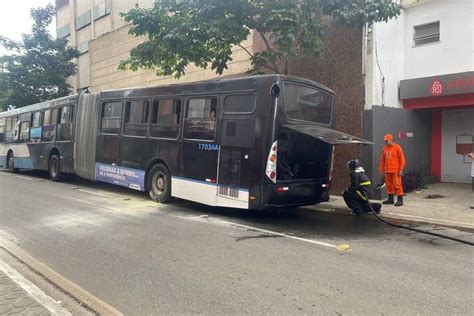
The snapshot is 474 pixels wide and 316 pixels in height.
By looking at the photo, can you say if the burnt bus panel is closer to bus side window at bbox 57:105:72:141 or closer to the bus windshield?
the bus windshield

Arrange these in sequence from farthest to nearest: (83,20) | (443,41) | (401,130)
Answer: (83,20) → (401,130) → (443,41)

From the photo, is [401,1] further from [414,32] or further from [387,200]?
[387,200]

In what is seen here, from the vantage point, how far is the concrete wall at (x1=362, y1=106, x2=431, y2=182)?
11531 millimetres

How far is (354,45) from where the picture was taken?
1197cm

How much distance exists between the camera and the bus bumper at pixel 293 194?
833 centimetres

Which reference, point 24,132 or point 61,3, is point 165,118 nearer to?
point 24,132

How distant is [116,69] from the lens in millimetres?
26172

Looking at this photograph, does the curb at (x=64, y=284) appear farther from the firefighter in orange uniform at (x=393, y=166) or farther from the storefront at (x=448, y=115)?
the storefront at (x=448, y=115)

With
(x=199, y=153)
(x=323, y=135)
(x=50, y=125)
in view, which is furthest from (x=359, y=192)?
(x=50, y=125)

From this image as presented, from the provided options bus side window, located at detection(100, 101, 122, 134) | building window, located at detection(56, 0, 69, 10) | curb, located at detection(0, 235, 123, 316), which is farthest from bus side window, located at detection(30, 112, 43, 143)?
building window, located at detection(56, 0, 69, 10)

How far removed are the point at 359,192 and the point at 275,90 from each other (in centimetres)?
294

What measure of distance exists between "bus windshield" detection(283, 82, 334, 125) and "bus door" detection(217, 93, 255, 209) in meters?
0.73

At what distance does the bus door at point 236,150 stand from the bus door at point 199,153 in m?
0.25

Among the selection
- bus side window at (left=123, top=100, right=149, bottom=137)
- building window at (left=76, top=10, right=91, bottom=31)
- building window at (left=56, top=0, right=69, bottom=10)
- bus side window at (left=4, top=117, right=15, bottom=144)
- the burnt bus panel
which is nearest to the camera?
the burnt bus panel
